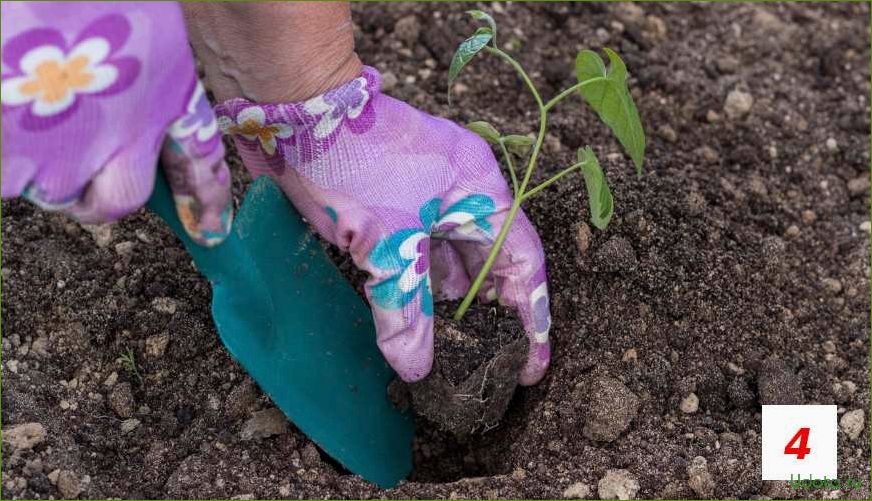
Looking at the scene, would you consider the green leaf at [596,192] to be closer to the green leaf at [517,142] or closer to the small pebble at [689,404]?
the green leaf at [517,142]

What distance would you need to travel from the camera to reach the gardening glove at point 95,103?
1.08m

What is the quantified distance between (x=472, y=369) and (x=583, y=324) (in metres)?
0.27

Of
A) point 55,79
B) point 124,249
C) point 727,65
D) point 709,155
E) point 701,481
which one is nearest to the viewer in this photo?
point 55,79

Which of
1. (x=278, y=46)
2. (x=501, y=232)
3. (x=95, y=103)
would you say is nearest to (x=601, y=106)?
(x=501, y=232)

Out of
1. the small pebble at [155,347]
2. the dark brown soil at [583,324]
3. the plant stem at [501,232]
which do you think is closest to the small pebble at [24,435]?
the dark brown soil at [583,324]

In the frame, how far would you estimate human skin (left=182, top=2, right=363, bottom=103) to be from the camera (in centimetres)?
Answer: 143

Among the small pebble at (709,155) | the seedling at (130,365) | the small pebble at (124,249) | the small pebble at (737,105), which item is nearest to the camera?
the seedling at (130,365)

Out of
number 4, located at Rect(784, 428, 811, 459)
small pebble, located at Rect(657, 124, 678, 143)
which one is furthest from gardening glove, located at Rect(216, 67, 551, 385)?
small pebble, located at Rect(657, 124, 678, 143)

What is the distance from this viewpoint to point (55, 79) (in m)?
1.08

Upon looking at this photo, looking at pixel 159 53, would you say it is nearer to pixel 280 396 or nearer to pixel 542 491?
pixel 280 396

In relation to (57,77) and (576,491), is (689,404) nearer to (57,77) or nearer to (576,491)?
(576,491)

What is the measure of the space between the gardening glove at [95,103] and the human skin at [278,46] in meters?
0.28

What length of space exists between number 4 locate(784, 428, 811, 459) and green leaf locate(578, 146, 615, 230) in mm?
506

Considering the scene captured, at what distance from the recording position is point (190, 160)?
1198mm
